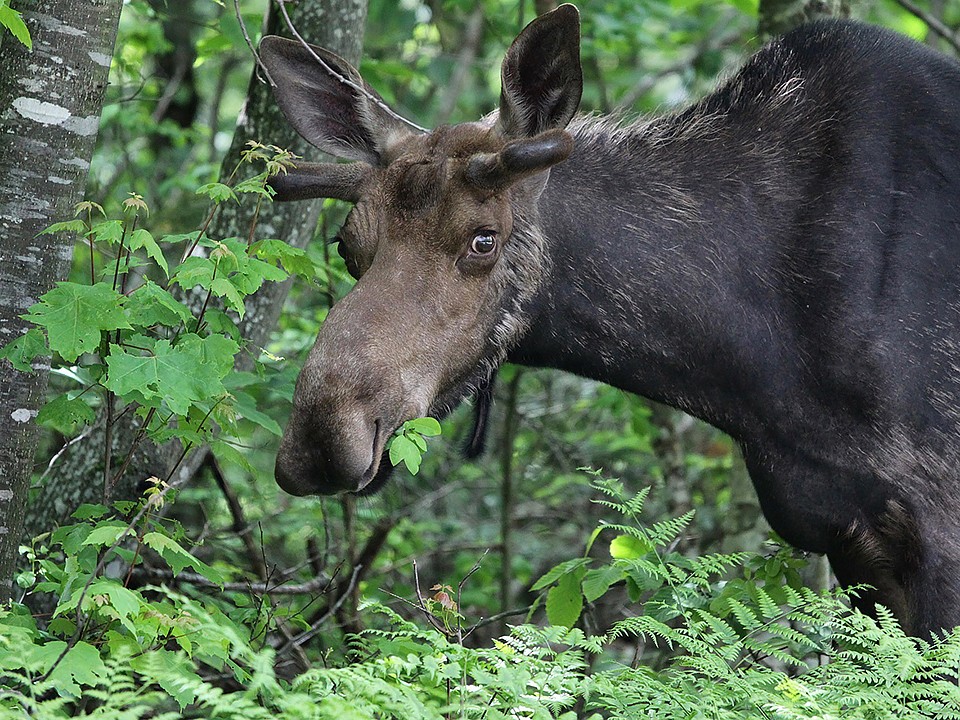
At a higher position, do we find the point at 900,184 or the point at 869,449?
the point at 900,184

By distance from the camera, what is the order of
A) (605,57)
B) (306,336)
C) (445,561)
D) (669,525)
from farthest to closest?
(605,57)
(445,561)
(306,336)
(669,525)

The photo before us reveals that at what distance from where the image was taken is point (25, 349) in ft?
13.3

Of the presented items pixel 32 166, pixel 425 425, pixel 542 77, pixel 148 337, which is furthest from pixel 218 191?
pixel 542 77

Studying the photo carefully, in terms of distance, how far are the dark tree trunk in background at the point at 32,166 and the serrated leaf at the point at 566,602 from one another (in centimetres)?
225

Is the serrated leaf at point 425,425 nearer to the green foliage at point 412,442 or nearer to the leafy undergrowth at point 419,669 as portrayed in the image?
the green foliage at point 412,442

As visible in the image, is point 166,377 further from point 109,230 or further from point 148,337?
point 109,230

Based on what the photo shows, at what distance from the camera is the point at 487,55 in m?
12.3

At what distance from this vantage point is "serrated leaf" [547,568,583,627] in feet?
15.8

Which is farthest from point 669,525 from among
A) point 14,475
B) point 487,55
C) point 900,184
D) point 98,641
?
point 487,55

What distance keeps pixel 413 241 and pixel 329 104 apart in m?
1.01

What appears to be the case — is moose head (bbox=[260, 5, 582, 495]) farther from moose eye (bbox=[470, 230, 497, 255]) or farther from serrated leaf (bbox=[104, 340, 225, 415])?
serrated leaf (bbox=[104, 340, 225, 415])

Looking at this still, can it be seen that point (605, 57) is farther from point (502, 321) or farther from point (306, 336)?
point (502, 321)

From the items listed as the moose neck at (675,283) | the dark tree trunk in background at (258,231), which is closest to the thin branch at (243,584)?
the dark tree trunk in background at (258,231)

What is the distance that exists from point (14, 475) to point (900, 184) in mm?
3949
